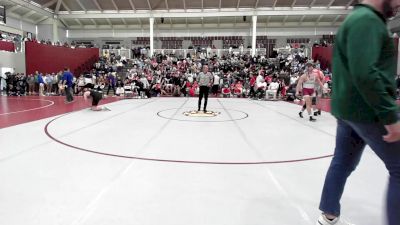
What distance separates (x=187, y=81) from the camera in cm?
1881

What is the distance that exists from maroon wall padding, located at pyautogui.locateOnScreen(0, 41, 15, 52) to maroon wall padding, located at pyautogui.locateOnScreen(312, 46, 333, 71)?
21284 mm

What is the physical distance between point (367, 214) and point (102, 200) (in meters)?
2.19

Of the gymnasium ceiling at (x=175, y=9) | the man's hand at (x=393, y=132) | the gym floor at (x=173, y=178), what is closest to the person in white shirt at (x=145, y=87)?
the gym floor at (x=173, y=178)

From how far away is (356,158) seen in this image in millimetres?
2080

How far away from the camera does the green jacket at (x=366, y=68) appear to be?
157 centimetres

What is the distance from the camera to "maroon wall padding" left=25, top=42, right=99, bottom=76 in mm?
20359

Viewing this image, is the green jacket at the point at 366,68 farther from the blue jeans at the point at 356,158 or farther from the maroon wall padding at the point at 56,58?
the maroon wall padding at the point at 56,58

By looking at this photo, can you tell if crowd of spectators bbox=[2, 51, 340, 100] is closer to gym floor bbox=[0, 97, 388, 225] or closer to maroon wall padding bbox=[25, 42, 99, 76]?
maroon wall padding bbox=[25, 42, 99, 76]

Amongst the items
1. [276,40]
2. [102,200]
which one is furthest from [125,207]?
[276,40]

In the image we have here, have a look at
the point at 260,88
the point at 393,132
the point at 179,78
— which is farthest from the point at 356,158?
the point at 179,78

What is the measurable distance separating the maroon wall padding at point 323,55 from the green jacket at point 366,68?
74.8 feet

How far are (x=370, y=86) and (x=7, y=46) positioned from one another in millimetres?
22959

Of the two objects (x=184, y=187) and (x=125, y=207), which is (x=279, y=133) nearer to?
(x=184, y=187)

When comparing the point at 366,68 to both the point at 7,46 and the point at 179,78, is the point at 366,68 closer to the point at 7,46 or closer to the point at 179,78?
the point at 179,78
